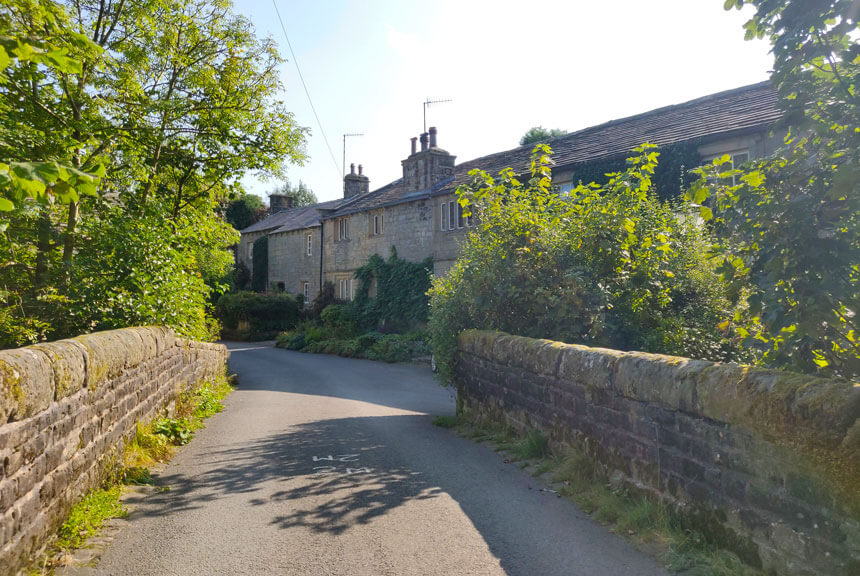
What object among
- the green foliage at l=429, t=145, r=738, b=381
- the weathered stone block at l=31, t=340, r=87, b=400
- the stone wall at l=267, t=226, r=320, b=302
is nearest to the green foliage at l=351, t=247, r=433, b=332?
the stone wall at l=267, t=226, r=320, b=302

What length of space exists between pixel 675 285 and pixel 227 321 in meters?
34.1

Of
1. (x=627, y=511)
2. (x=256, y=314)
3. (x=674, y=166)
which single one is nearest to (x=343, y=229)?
(x=256, y=314)

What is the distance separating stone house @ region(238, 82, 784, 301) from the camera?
1689 cm

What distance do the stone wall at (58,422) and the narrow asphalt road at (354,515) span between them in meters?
0.56

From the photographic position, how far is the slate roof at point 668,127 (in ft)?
54.7

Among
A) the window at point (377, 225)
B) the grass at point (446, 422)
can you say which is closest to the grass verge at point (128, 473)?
the grass at point (446, 422)

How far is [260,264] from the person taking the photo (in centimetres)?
4638

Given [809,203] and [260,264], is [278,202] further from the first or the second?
[809,203]

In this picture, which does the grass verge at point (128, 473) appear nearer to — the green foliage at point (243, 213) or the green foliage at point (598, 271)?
the green foliage at point (598, 271)

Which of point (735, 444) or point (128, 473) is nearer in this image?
point (735, 444)

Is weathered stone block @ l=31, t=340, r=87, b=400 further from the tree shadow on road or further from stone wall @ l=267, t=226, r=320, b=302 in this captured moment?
stone wall @ l=267, t=226, r=320, b=302

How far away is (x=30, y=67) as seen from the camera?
31.1ft

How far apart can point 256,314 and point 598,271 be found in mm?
32485

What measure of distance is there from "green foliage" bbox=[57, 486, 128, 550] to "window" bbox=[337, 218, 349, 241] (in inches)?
1181
